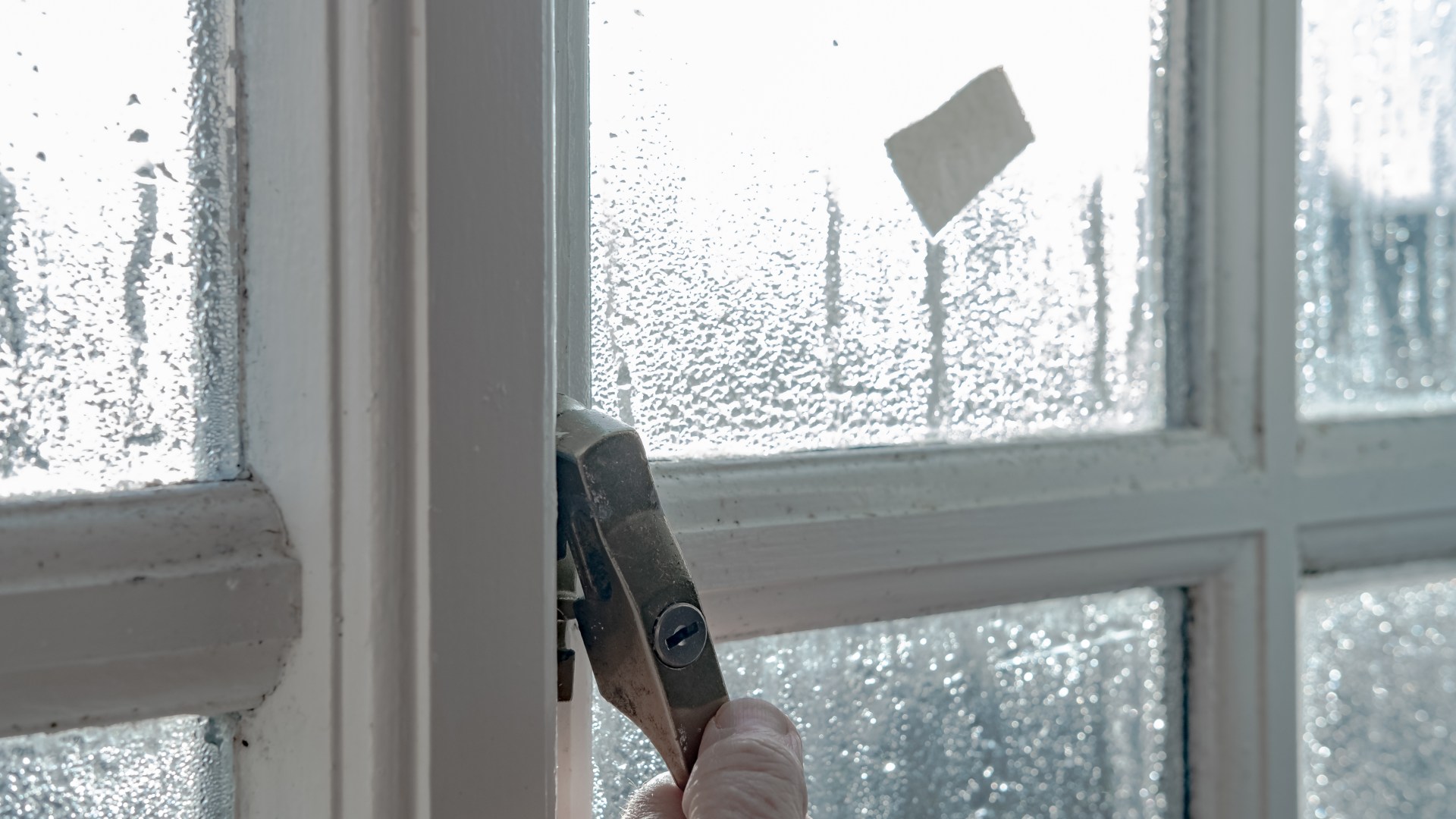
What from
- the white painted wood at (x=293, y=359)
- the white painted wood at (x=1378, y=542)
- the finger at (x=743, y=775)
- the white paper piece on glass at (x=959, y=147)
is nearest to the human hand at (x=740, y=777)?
the finger at (x=743, y=775)

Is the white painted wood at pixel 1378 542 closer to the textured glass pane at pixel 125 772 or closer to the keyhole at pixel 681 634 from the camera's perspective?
the keyhole at pixel 681 634

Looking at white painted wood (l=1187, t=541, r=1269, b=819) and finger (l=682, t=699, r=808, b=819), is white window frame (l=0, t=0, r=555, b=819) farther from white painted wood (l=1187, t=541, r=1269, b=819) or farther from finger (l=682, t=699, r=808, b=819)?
white painted wood (l=1187, t=541, r=1269, b=819)

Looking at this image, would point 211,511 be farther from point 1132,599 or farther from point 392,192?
point 1132,599

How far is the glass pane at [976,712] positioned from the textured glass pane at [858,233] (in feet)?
0.40

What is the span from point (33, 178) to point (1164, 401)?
657mm

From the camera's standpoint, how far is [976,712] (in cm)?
68

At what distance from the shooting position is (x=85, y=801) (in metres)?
0.44

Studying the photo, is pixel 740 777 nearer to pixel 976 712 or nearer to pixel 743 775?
pixel 743 775

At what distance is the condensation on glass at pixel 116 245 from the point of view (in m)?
0.42

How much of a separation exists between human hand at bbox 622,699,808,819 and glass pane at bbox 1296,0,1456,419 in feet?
1.78

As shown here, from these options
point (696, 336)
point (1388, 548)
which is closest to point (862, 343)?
point (696, 336)

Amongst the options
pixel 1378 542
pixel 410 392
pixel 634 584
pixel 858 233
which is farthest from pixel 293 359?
pixel 1378 542

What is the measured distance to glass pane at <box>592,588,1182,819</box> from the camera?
2.00 feet

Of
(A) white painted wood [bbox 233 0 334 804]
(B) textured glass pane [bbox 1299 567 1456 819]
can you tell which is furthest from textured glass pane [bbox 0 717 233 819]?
(B) textured glass pane [bbox 1299 567 1456 819]
